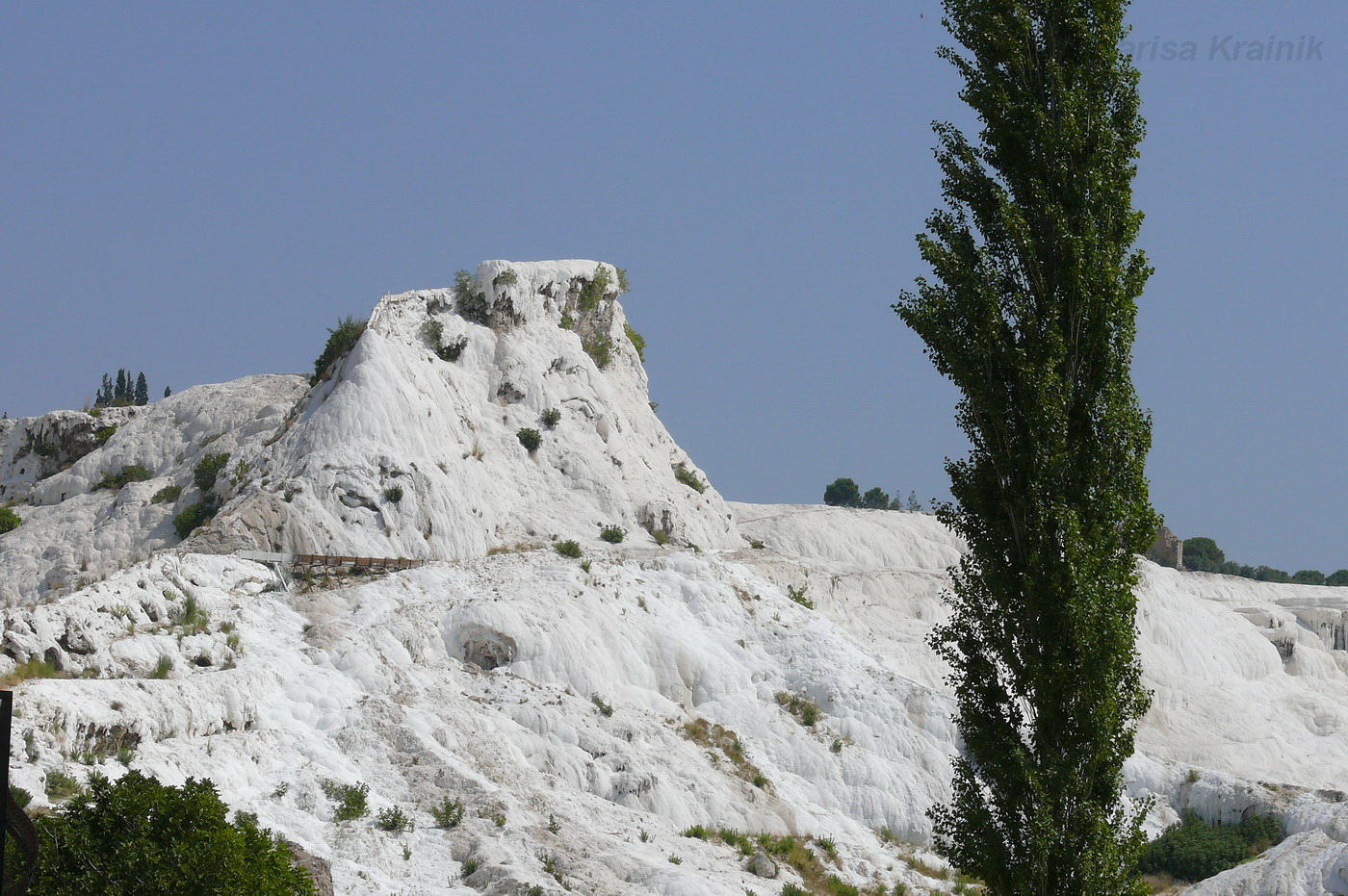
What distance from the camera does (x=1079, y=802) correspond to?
16.6m

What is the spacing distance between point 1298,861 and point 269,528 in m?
21.9

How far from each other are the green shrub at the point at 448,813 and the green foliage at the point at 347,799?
1132 mm

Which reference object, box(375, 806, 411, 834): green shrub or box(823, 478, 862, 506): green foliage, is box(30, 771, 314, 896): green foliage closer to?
box(375, 806, 411, 834): green shrub

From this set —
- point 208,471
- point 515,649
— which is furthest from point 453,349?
point 515,649

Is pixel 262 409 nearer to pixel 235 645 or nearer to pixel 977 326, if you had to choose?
pixel 235 645

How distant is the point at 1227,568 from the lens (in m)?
122

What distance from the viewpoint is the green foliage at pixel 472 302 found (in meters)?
43.0

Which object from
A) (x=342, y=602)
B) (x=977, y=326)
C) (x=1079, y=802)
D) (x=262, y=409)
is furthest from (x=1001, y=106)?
(x=262, y=409)

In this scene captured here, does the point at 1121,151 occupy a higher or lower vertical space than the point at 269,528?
higher

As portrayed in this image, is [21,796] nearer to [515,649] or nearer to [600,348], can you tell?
[515,649]

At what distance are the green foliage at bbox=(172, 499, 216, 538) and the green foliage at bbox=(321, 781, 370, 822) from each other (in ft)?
46.6

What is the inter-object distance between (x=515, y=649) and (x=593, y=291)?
63.2ft

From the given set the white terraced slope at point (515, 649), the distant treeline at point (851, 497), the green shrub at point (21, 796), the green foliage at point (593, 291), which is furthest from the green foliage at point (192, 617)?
the distant treeline at point (851, 497)

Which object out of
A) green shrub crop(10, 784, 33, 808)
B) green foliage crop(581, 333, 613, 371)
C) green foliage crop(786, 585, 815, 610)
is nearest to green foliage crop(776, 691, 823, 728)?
green foliage crop(786, 585, 815, 610)
